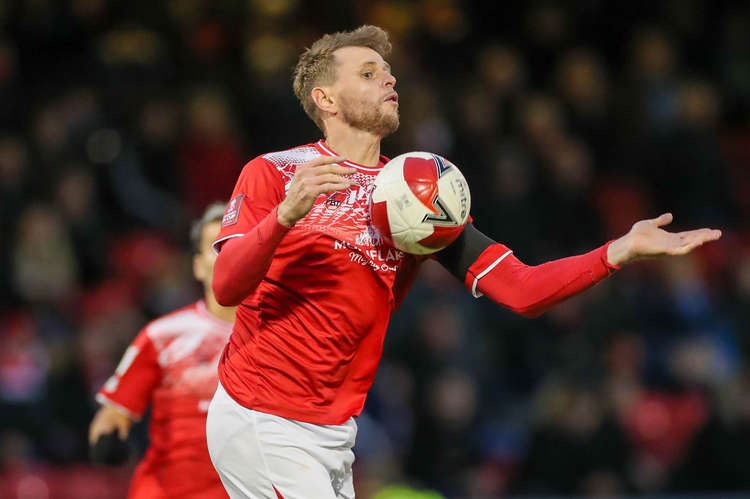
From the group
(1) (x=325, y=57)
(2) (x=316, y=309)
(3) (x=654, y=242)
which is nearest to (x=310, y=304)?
(2) (x=316, y=309)

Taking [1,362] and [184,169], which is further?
[184,169]

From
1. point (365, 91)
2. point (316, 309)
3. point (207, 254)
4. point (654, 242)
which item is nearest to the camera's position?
point (654, 242)

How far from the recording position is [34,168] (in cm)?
892

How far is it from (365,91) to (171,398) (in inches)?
76.9

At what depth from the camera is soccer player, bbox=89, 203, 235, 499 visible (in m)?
5.00

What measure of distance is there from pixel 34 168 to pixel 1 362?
65.9 inches

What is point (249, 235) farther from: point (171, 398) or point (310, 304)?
point (171, 398)

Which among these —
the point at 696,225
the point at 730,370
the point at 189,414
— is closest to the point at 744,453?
the point at 730,370

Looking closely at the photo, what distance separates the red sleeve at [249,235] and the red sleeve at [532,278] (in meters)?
0.78

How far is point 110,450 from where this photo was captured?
5035 mm

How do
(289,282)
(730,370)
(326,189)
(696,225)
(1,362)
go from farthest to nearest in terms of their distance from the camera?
(696,225)
(730,370)
(1,362)
(289,282)
(326,189)

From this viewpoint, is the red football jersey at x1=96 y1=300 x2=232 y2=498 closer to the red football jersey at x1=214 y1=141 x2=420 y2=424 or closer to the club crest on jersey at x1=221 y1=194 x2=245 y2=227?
the red football jersey at x1=214 y1=141 x2=420 y2=424

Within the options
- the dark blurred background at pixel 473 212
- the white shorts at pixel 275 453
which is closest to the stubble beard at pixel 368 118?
the white shorts at pixel 275 453

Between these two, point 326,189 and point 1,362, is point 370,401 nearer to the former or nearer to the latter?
point 1,362
